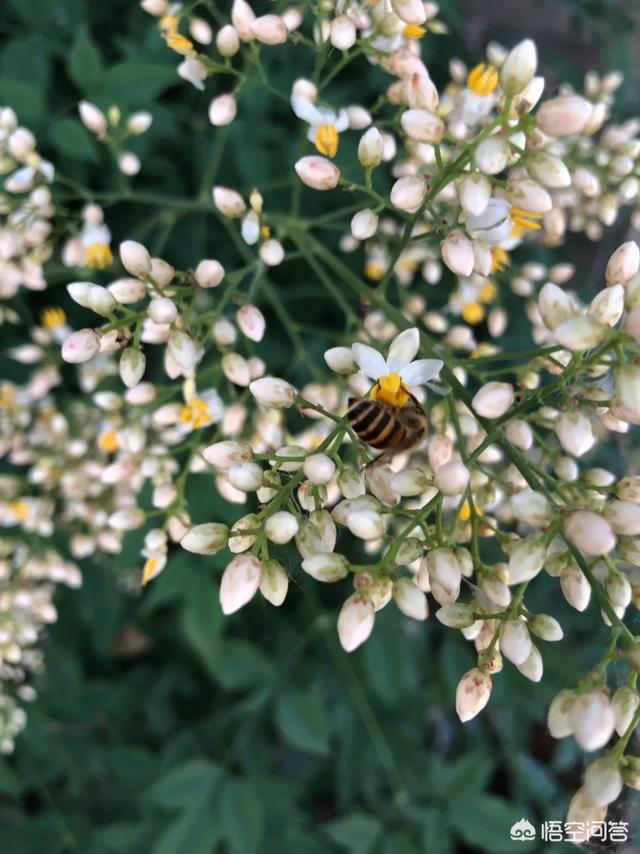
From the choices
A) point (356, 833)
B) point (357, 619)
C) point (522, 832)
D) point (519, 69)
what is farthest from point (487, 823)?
point (519, 69)

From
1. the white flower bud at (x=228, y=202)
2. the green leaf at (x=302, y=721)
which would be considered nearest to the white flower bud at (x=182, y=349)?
the white flower bud at (x=228, y=202)

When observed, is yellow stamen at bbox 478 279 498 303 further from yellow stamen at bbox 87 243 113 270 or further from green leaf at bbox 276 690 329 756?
green leaf at bbox 276 690 329 756

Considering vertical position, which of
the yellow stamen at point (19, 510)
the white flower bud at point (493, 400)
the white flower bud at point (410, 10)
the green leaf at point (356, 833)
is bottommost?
the green leaf at point (356, 833)

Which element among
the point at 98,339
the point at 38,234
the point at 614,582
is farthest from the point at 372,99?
the point at 614,582

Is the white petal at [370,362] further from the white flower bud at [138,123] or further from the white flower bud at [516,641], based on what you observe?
the white flower bud at [138,123]

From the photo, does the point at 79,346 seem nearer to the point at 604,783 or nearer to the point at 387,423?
the point at 387,423

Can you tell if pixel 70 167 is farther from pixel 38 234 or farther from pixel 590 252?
pixel 590 252

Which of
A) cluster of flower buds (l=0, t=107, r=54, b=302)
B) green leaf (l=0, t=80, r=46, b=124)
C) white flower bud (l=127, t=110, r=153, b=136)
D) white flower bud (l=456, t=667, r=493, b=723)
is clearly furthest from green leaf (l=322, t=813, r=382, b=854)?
green leaf (l=0, t=80, r=46, b=124)
